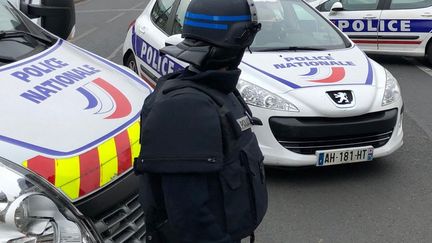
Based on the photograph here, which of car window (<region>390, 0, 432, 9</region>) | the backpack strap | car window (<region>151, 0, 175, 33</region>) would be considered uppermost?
the backpack strap

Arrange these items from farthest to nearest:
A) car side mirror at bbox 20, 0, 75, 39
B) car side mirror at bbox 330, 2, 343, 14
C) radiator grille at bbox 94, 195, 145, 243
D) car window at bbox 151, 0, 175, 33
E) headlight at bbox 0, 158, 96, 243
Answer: car side mirror at bbox 330, 2, 343, 14, car window at bbox 151, 0, 175, 33, car side mirror at bbox 20, 0, 75, 39, radiator grille at bbox 94, 195, 145, 243, headlight at bbox 0, 158, 96, 243

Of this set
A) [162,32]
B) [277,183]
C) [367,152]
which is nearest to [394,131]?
[367,152]

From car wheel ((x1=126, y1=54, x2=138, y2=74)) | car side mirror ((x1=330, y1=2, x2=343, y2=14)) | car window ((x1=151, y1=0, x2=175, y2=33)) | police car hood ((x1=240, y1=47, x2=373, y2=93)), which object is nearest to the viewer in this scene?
police car hood ((x1=240, y1=47, x2=373, y2=93))

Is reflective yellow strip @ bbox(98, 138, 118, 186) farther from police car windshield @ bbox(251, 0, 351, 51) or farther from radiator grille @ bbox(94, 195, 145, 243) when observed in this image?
police car windshield @ bbox(251, 0, 351, 51)

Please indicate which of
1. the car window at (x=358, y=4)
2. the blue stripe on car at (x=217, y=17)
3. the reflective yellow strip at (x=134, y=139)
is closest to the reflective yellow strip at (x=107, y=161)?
the reflective yellow strip at (x=134, y=139)

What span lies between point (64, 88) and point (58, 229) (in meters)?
0.96

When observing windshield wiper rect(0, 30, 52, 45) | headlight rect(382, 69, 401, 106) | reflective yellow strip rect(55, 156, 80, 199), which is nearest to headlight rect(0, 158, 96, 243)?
reflective yellow strip rect(55, 156, 80, 199)

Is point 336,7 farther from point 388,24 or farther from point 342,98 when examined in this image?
point 342,98

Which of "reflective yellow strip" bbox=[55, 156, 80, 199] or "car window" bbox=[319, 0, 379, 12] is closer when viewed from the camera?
"reflective yellow strip" bbox=[55, 156, 80, 199]

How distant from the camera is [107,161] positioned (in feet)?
6.89

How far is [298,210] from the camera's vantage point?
4164 mm

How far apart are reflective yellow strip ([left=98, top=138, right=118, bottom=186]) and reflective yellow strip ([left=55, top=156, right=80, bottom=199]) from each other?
0.12 metres

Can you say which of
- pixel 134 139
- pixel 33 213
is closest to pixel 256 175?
pixel 134 139

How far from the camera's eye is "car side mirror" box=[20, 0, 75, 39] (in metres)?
3.66
